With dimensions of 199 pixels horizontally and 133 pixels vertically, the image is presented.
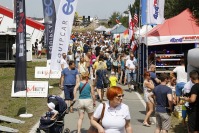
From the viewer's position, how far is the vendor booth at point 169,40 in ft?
55.1

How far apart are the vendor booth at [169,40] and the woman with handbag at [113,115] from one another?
10750 millimetres

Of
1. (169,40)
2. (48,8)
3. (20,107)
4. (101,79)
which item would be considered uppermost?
(48,8)

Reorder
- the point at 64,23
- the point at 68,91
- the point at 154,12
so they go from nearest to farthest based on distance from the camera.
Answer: the point at 68,91 → the point at 64,23 → the point at 154,12

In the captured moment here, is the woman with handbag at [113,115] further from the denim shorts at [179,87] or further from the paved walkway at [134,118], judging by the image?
the denim shorts at [179,87]

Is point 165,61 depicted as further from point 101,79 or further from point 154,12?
point 101,79

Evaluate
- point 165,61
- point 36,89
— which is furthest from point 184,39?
point 36,89

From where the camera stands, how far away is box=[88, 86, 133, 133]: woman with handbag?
5867 mm

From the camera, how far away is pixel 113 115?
232 inches

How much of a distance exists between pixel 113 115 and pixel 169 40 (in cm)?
1132

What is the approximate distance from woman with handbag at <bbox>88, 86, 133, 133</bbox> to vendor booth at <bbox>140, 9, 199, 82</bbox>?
10750mm

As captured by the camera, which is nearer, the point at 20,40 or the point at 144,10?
the point at 20,40

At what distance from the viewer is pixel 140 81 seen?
748 inches

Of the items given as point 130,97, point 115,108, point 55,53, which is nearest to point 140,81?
point 130,97

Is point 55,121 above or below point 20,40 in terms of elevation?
below
